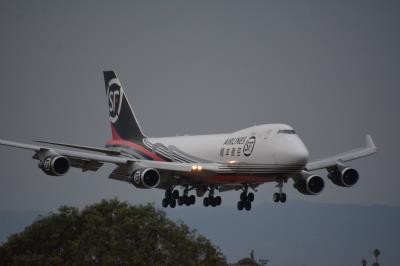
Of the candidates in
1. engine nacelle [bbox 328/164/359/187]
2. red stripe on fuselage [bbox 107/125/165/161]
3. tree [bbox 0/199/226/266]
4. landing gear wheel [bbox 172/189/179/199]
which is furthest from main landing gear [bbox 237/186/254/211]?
tree [bbox 0/199/226/266]

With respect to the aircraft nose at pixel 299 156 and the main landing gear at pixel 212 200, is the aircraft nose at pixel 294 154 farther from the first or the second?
the main landing gear at pixel 212 200

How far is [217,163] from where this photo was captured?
7756 centimetres

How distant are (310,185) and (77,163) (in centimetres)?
1840

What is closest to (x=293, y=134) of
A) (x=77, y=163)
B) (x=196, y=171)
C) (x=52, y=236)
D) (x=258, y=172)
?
(x=258, y=172)

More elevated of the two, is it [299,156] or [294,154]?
[294,154]

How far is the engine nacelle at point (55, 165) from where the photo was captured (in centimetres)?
7539

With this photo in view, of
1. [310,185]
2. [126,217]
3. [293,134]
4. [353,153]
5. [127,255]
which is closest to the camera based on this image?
[293,134]

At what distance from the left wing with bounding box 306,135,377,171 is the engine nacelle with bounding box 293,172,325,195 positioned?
1.82 metres

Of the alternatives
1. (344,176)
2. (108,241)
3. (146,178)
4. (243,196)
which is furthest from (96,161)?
(108,241)

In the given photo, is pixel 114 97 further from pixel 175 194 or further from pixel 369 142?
pixel 369 142

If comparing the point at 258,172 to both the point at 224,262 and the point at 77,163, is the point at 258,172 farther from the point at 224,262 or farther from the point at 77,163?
the point at 224,262

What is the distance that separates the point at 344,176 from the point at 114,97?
27.9 meters

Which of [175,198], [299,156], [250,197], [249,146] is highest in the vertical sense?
[249,146]

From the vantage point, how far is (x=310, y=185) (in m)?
77.8
